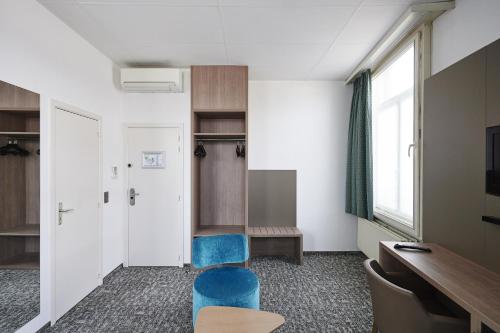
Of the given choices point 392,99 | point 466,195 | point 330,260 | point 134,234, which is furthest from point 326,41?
point 134,234

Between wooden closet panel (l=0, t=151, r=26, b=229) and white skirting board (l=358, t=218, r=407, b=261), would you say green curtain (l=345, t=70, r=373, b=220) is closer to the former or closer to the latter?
white skirting board (l=358, t=218, r=407, b=261)

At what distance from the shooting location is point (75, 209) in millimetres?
2379

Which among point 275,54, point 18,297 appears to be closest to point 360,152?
point 275,54

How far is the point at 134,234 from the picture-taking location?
10.6 ft

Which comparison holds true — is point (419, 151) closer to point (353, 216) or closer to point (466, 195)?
point (466, 195)

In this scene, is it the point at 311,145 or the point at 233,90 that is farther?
the point at 311,145

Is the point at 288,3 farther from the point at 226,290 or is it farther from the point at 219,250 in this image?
the point at 226,290

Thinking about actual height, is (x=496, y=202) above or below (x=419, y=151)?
below

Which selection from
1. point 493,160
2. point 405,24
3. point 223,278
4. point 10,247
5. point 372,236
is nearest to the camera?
point 493,160

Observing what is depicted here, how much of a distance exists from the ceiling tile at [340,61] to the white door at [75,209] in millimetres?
2905

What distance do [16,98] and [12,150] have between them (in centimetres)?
39

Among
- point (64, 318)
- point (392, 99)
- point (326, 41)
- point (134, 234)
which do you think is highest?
point (326, 41)

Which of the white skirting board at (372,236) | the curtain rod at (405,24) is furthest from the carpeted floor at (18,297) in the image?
the curtain rod at (405,24)

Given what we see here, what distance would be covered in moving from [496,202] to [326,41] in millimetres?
2021
